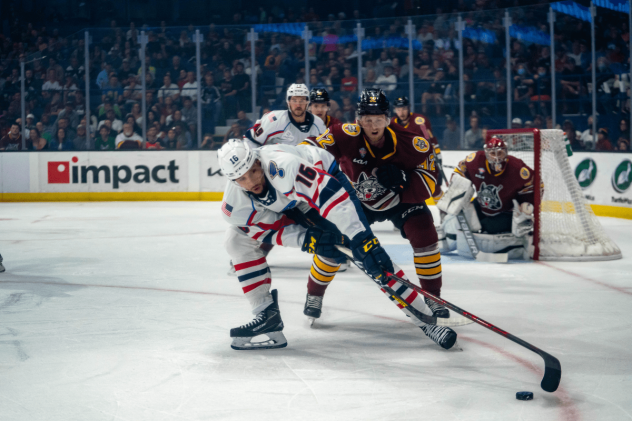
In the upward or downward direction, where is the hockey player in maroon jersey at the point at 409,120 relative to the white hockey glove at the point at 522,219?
upward

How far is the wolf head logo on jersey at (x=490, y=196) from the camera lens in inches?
200

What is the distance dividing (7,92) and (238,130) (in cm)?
331

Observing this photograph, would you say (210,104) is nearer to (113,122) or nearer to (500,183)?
(113,122)

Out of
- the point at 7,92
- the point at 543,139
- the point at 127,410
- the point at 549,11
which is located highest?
the point at 549,11

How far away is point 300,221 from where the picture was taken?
9.21ft

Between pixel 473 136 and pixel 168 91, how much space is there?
170 inches

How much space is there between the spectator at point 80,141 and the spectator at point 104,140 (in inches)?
5.8

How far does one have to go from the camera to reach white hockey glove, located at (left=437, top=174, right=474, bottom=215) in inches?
199

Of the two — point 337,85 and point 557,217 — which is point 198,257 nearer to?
point 557,217

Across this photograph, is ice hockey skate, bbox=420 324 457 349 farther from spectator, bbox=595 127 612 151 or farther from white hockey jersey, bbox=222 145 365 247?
spectator, bbox=595 127 612 151

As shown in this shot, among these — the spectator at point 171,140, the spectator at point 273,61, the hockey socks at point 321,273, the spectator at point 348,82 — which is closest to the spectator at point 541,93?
the spectator at point 348,82

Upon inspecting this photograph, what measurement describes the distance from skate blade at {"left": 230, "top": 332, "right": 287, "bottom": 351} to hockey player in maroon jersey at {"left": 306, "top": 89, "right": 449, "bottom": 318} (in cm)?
70

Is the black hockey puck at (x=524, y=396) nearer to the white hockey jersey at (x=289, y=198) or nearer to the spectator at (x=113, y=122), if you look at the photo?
the white hockey jersey at (x=289, y=198)

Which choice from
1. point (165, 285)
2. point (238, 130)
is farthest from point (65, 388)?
point (238, 130)
